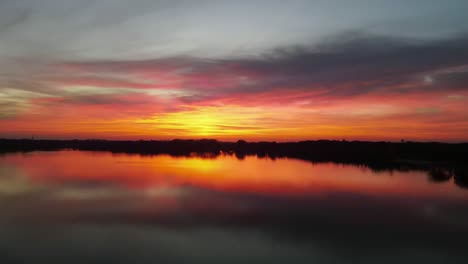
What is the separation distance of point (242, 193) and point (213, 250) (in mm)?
9888

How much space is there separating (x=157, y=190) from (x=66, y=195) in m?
4.37

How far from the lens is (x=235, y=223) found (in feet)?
41.7

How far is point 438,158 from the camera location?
36531 millimetres

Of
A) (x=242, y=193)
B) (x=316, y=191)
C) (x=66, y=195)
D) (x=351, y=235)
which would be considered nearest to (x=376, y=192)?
(x=316, y=191)

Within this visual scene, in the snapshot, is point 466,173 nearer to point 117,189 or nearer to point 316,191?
point 316,191

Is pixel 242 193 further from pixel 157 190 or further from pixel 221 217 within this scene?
pixel 221 217

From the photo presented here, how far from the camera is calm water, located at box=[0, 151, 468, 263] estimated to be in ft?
30.9

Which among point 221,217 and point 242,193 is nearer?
point 221,217

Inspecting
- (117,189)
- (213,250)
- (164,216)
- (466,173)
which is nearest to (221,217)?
(164,216)

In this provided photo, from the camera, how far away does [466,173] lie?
2352 cm

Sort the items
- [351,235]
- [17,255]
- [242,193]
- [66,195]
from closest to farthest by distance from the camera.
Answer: [17,255]
[351,235]
[66,195]
[242,193]

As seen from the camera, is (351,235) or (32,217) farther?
(32,217)

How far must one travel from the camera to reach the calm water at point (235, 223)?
30.9 ft

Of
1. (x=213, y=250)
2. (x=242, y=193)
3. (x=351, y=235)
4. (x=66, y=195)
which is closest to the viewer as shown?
(x=213, y=250)
